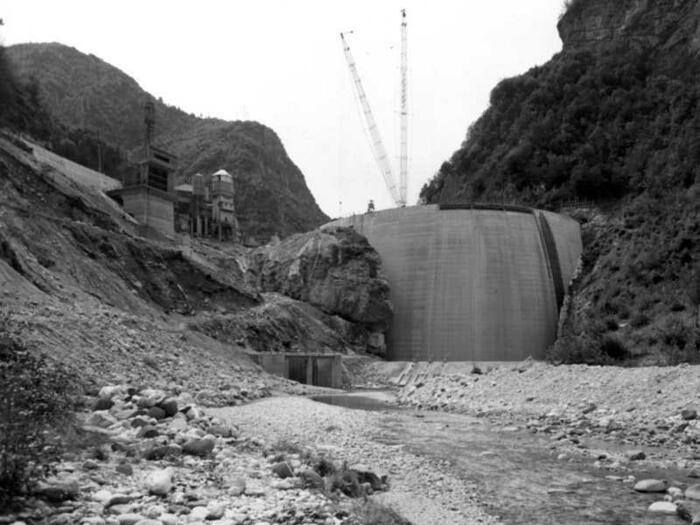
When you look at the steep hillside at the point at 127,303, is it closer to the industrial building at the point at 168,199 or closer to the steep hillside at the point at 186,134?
the industrial building at the point at 168,199

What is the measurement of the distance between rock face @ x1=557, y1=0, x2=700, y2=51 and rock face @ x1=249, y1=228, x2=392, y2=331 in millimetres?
49559

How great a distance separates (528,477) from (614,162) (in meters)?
65.9

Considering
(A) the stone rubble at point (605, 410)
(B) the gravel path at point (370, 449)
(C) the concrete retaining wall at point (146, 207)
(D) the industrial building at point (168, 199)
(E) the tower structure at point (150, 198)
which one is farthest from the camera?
(D) the industrial building at point (168, 199)

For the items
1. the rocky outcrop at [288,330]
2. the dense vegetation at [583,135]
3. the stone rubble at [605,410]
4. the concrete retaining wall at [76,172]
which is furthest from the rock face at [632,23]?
the concrete retaining wall at [76,172]

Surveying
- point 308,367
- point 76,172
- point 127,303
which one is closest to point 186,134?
point 76,172

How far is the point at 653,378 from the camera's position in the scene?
81.1 ft

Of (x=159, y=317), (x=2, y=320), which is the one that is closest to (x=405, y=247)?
(x=159, y=317)

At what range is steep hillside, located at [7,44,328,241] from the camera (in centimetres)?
12988

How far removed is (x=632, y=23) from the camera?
85.4 metres

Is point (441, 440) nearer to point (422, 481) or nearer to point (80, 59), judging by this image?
point (422, 481)

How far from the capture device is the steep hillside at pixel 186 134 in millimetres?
129875

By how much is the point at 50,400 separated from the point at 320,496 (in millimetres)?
4108

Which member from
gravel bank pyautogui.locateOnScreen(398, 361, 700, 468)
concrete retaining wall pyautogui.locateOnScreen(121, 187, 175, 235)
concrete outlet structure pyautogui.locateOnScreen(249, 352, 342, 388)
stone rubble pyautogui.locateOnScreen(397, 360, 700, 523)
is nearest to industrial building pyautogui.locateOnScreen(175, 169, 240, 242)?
concrete retaining wall pyautogui.locateOnScreen(121, 187, 175, 235)

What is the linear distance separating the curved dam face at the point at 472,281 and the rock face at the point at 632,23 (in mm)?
37418
